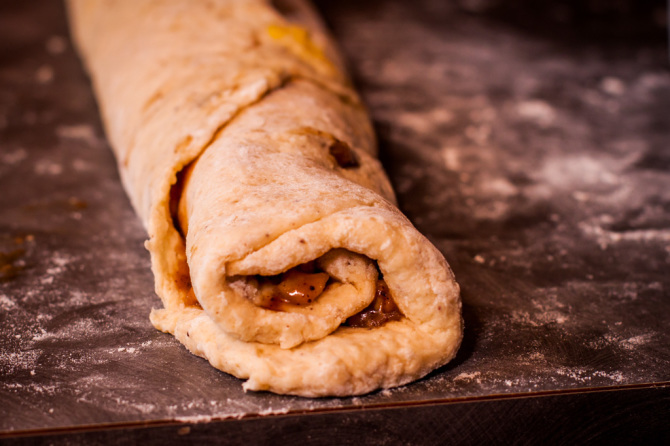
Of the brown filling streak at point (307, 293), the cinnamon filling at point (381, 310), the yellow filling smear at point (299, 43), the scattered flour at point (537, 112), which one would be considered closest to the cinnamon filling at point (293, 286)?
the brown filling streak at point (307, 293)

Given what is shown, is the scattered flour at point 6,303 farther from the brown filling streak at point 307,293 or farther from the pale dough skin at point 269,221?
the brown filling streak at point 307,293

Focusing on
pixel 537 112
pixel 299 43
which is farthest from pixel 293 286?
pixel 537 112

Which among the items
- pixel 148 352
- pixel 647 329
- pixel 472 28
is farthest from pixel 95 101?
pixel 647 329

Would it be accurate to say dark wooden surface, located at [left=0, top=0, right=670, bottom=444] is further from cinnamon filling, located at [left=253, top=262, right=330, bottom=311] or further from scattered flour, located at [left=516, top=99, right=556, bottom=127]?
cinnamon filling, located at [left=253, top=262, right=330, bottom=311]

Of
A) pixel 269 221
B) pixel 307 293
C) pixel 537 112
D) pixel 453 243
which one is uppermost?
pixel 269 221

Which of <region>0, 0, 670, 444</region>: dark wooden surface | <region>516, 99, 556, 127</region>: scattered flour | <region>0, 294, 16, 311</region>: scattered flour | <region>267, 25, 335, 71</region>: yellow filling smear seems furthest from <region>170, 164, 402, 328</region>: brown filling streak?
<region>516, 99, 556, 127</region>: scattered flour

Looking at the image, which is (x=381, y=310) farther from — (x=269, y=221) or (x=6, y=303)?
(x=6, y=303)

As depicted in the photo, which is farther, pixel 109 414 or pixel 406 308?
pixel 406 308

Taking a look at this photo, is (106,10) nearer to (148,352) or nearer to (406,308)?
(148,352)
